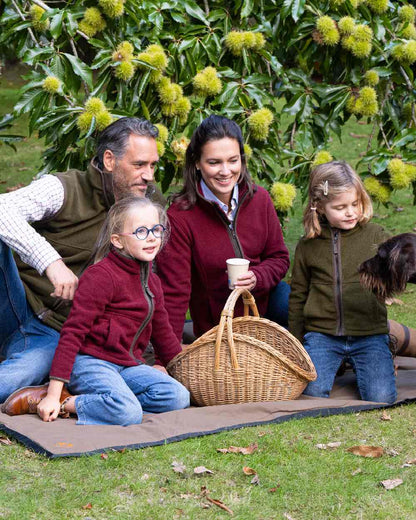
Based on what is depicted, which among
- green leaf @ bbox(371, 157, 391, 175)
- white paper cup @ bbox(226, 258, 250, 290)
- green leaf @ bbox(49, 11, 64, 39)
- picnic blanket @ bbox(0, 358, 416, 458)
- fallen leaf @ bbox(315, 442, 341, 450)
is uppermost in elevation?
green leaf @ bbox(49, 11, 64, 39)

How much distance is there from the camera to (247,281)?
13.8ft

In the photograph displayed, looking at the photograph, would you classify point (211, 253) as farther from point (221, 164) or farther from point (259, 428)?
point (259, 428)

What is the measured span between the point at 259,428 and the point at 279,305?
129cm

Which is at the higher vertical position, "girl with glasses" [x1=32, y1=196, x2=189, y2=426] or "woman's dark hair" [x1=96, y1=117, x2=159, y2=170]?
"woman's dark hair" [x1=96, y1=117, x2=159, y2=170]

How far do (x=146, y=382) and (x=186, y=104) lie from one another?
1820mm

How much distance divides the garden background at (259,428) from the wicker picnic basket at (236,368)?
26cm

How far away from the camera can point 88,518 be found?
110 inches

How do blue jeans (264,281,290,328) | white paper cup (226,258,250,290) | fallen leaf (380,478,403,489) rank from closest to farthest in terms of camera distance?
1. fallen leaf (380,478,403,489)
2. white paper cup (226,258,250,290)
3. blue jeans (264,281,290,328)

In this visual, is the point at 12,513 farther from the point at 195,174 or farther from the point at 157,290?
the point at 195,174

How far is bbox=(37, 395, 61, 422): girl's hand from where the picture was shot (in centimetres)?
359

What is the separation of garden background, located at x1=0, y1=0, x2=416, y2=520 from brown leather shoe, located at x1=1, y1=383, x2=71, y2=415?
0.94 ft

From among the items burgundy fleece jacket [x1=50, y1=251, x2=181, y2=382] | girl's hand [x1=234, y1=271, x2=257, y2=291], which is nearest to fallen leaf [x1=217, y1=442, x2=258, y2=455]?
burgundy fleece jacket [x1=50, y1=251, x2=181, y2=382]

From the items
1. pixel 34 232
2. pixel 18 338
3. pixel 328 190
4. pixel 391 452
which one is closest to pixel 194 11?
pixel 328 190

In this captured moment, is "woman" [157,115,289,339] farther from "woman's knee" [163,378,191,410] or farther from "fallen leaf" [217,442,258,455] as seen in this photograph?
"fallen leaf" [217,442,258,455]
